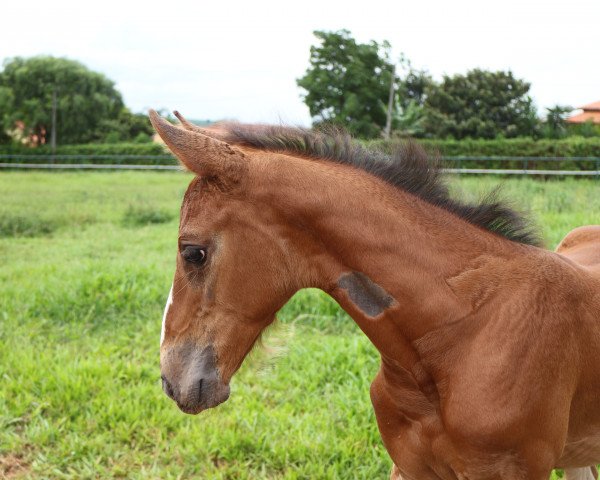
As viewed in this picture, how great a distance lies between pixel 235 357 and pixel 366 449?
1.95m

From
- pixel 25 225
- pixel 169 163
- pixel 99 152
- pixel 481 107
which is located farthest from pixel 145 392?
pixel 481 107

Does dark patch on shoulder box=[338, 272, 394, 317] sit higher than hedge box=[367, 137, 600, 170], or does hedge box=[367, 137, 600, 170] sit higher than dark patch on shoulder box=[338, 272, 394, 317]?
hedge box=[367, 137, 600, 170]

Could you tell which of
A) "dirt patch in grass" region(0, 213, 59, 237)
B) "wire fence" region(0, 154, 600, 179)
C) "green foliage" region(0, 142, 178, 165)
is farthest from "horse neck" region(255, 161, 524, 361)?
"green foliage" region(0, 142, 178, 165)

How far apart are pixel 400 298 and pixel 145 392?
2.89m

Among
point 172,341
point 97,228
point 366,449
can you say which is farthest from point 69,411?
point 97,228

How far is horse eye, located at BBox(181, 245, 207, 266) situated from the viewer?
1.88m

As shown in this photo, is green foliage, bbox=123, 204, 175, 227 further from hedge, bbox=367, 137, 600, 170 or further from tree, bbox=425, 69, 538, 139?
tree, bbox=425, 69, 538, 139

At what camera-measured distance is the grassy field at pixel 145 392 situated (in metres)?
3.52

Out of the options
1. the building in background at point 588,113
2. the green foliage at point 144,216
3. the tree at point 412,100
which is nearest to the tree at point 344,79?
the tree at point 412,100

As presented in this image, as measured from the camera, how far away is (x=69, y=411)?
4059 millimetres

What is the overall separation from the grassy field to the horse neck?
1.20ft

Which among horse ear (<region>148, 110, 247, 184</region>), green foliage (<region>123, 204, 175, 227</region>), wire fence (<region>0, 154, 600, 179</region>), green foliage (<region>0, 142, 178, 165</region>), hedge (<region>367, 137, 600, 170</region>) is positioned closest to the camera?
horse ear (<region>148, 110, 247, 184</region>)

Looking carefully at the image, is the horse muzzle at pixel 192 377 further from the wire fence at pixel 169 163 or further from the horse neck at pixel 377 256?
the wire fence at pixel 169 163

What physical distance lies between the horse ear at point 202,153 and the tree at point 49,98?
37.3 m
